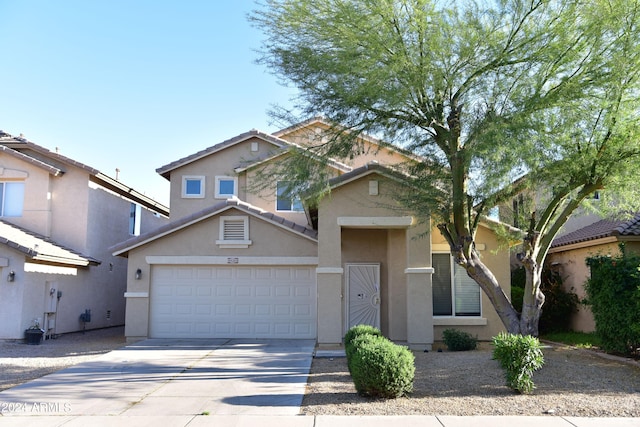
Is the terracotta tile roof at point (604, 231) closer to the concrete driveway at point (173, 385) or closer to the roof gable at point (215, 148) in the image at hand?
the concrete driveway at point (173, 385)

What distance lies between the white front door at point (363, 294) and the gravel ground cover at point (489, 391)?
4.55 metres

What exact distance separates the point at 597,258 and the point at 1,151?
1843cm

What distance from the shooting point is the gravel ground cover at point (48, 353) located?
→ 36.8ft

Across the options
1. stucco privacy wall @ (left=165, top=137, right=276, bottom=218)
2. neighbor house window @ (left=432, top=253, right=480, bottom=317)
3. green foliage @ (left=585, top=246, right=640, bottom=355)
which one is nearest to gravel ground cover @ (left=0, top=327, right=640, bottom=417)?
green foliage @ (left=585, top=246, right=640, bottom=355)

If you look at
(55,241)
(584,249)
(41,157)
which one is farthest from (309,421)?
(41,157)

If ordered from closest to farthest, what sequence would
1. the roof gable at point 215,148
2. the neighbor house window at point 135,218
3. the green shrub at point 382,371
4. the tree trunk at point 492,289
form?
the green shrub at point 382,371 < the tree trunk at point 492,289 < the roof gable at point 215,148 < the neighbor house window at point 135,218

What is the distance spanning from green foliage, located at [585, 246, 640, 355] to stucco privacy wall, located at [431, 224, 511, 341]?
2967 mm

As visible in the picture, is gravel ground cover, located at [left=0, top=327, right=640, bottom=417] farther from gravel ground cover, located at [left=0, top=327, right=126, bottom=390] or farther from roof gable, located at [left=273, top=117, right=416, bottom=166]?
roof gable, located at [left=273, top=117, right=416, bottom=166]

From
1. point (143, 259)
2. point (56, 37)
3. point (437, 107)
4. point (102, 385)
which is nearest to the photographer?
point (102, 385)

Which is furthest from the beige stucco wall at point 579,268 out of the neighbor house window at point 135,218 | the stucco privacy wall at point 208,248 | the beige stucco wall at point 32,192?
Result: the beige stucco wall at point 32,192

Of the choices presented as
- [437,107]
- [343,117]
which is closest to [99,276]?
[343,117]

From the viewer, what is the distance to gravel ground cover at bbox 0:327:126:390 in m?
11.2

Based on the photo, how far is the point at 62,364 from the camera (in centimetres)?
1227

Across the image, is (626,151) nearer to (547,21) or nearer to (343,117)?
(547,21)
